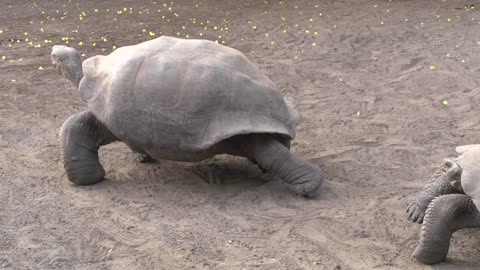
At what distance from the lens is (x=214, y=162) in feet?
20.3

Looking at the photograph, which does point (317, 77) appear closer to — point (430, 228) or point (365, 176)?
point (365, 176)

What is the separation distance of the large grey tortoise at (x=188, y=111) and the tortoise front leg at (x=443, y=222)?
1.18 metres

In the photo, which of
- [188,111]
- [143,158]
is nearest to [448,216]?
[188,111]

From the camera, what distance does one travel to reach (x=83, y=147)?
5730 mm

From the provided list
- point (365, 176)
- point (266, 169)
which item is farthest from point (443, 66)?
point (266, 169)

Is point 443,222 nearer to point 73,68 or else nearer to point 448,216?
point 448,216

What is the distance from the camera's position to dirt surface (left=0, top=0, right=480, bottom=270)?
458 centimetres

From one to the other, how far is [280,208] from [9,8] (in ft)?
29.9

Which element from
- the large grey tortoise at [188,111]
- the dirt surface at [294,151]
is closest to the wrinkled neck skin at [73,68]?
the large grey tortoise at [188,111]

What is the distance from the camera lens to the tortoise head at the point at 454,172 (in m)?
4.32

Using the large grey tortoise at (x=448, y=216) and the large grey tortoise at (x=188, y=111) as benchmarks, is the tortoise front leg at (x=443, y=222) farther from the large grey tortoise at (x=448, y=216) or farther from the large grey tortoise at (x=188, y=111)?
the large grey tortoise at (x=188, y=111)

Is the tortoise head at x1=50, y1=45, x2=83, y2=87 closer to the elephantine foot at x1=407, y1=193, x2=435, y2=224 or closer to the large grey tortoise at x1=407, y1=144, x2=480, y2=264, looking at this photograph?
the elephantine foot at x1=407, y1=193, x2=435, y2=224

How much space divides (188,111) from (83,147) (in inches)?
42.0

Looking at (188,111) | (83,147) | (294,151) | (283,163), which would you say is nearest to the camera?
(188,111)
